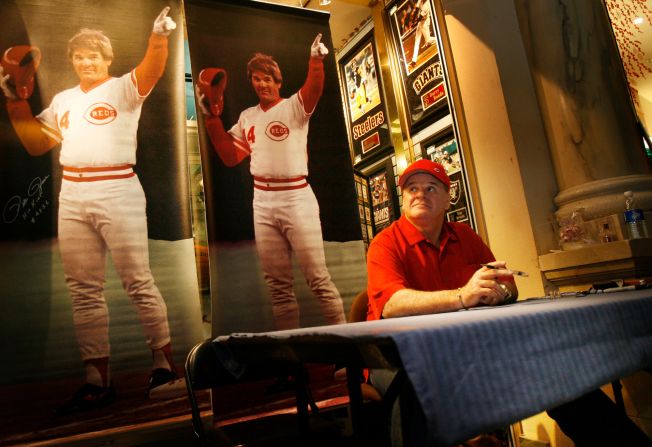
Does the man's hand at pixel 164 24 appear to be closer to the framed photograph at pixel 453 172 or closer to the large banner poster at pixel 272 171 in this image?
the large banner poster at pixel 272 171

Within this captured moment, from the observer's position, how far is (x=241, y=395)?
2.75 meters

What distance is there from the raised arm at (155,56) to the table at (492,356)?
241cm

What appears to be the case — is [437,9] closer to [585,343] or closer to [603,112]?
[603,112]

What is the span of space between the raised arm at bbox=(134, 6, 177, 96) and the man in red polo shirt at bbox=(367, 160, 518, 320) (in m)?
1.81

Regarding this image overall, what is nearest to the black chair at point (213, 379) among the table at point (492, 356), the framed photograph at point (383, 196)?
the table at point (492, 356)

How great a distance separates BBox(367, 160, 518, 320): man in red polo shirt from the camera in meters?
1.82

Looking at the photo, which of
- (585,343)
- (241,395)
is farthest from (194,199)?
(585,343)

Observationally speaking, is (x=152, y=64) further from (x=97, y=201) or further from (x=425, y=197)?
(x=425, y=197)

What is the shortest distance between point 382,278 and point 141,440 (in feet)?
5.63

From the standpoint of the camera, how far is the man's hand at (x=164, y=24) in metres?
2.90
